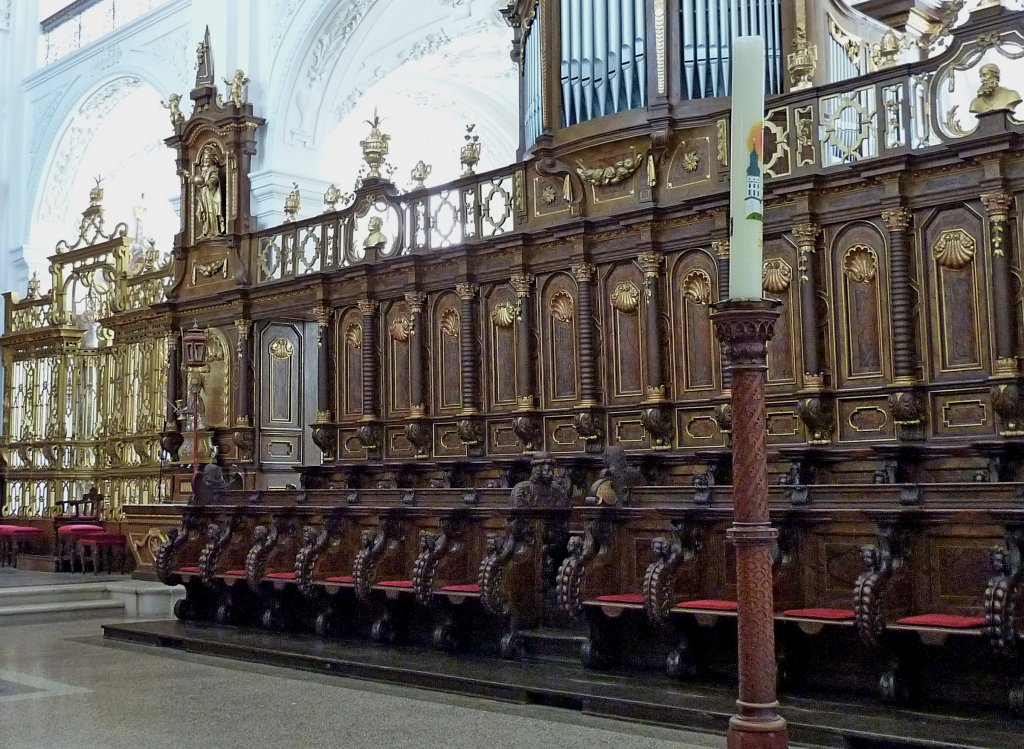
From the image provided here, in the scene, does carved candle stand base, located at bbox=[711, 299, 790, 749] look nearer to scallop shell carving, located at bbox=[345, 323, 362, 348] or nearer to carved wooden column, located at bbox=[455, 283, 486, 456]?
carved wooden column, located at bbox=[455, 283, 486, 456]

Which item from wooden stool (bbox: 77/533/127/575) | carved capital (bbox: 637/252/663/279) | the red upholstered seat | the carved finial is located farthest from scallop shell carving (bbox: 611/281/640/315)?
wooden stool (bbox: 77/533/127/575)

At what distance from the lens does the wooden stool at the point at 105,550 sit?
52.2ft

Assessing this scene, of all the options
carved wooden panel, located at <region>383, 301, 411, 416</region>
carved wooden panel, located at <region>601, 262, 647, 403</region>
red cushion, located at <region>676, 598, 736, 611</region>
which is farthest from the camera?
carved wooden panel, located at <region>383, 301, 411, 416</region>

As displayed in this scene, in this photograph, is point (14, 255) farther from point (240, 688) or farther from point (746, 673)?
point (746, 673)

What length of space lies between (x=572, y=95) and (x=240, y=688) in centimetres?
633

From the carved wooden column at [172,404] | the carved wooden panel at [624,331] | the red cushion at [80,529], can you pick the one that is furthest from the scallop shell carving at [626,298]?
the red cushion at [80,529]

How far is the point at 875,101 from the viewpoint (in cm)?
928

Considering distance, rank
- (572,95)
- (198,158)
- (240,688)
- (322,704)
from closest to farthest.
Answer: (322,704) < (240,688) < (572,95) < (198,158)

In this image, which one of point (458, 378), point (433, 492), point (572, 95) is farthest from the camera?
point (458, 378)

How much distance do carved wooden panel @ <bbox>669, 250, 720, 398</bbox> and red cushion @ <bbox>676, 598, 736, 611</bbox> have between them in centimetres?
337

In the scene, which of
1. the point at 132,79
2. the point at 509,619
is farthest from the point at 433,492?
the point at 132,79

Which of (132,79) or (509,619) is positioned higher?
(132,79)

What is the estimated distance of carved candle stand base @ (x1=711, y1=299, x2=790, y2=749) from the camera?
11.8ft

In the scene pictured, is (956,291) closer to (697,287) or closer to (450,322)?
(697,287)
